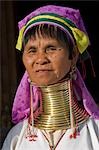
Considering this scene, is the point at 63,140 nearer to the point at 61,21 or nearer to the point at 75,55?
the point at 75,55

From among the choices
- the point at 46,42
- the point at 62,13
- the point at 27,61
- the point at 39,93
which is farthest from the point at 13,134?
the point at 62,13

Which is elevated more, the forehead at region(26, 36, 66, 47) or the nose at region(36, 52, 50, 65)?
the forehead at region(26, 36, 66, 47)

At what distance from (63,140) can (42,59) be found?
1.24ft

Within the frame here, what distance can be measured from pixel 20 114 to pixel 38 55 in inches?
14.1

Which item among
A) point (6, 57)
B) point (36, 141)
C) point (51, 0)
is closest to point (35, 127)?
point (36, 141)

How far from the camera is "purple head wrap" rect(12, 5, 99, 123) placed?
238cm

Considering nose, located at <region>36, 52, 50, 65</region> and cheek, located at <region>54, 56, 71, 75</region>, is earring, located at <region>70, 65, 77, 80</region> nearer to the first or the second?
cheek, located at <region>54, 56, 71, 75</region>

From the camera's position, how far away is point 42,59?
7.43 ft

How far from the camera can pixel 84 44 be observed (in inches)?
93.2

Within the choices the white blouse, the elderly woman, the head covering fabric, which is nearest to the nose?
the elderly woman

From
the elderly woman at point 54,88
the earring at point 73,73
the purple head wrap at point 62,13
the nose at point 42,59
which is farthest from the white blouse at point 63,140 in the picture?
the purple head wrap at point 62,13

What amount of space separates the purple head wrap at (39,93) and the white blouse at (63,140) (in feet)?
0.23

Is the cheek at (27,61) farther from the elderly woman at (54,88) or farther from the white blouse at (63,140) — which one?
the white blouse at (63,140)

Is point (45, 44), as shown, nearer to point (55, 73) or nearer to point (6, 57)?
point (55, 73)
